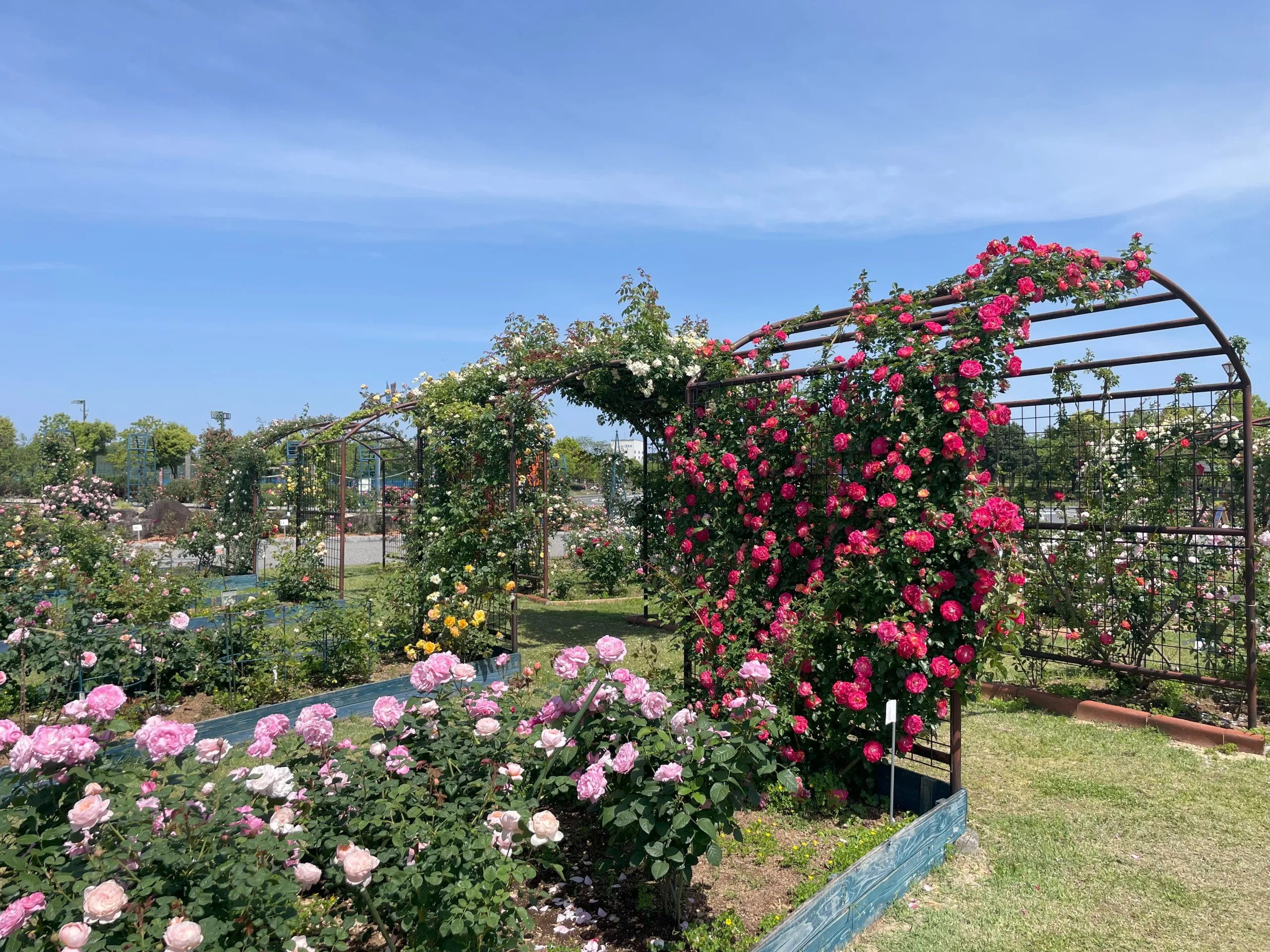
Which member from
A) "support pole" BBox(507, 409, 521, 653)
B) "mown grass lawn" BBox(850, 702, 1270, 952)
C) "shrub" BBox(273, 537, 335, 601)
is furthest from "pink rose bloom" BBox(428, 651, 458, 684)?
"shrub" BBox(273, 537, 335, 601)

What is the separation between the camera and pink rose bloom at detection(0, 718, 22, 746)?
2062mm

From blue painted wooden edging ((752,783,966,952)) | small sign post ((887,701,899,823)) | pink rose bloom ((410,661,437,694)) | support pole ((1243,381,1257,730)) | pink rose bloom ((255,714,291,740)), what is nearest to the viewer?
pink rose bloom ((255,714,291,740))

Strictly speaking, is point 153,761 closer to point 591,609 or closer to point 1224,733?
point 1224,733

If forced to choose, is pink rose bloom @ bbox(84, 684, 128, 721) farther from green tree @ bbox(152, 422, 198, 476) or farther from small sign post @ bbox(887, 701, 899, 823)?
green tree @ bbox(152, 422, 198, 476)

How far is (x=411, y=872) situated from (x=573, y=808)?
1.67 metres

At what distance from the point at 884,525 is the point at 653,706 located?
1.68 metres

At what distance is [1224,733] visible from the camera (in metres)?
5.00

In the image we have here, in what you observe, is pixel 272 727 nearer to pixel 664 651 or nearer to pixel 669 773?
pixel 669 773

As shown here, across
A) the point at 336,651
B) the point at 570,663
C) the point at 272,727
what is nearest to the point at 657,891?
the point at 570,663

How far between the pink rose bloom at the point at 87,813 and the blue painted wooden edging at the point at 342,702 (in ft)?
8.36

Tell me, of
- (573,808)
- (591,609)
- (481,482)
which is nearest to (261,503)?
(591,609)

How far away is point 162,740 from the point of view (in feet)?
7.06

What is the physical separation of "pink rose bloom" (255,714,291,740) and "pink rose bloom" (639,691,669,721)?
1.23 m

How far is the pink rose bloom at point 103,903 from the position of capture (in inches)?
66.5
